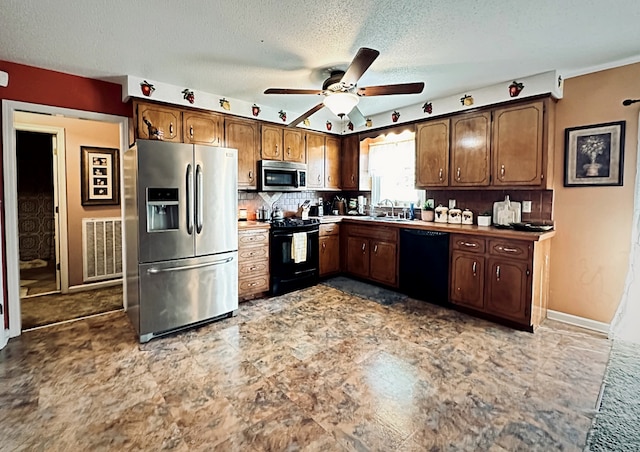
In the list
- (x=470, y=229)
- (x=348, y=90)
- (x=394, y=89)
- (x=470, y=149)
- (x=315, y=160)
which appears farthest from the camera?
(x=315, y=160)

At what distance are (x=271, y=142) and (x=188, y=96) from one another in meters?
1.24

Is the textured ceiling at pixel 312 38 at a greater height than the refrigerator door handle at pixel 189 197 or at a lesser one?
greater

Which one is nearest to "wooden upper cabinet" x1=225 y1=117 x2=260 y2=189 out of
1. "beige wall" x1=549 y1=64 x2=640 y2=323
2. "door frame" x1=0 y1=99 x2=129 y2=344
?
"door frame" x1=0 y1=99 x2=129 y2=344

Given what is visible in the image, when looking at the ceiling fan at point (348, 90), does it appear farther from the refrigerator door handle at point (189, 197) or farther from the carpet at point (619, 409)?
the carpet at point (619, 409)

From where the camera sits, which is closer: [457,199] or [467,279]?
[467,279]

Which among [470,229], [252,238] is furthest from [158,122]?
[470,229]

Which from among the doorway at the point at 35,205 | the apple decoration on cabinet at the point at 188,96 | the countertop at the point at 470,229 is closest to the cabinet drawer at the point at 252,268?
the countertop at the point at 470,229

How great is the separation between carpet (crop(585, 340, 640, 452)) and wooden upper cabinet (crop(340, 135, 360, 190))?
12.4ft

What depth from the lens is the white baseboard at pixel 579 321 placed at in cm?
326

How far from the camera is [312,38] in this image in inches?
99.4

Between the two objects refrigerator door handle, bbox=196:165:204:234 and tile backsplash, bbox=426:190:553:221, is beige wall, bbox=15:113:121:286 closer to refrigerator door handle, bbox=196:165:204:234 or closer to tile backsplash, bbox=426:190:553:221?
refrigerator door handle, bbox=196:165:204:234

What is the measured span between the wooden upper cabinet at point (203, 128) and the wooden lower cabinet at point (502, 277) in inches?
122

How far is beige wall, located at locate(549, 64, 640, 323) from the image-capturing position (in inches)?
121

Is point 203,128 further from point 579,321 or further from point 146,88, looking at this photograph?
point 579,321
